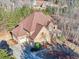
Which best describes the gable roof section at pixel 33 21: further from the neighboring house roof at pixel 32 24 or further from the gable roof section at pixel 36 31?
the gable roof section at pixel 36 31

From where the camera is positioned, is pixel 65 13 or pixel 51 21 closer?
pixel 51 21

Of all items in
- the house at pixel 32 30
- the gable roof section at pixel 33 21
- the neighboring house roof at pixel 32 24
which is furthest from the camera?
the gable roof section at pixel 33 21

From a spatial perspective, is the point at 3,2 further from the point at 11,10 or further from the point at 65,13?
the point at 65,13

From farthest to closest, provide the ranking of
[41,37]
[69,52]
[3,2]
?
[3,2]
[41,37]
[69,52]

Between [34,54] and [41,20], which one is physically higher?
[41,20]

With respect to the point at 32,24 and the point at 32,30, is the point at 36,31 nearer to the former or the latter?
the point at 32,30

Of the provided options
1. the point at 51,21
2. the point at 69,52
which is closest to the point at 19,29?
the point at 51,21

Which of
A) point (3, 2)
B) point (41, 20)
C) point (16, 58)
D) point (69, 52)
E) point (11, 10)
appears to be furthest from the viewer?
point (3, 2)

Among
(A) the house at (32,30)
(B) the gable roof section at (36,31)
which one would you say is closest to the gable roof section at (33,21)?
(A) the house at (32,30)

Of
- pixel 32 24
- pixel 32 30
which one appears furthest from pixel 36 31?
pixel 32 24
